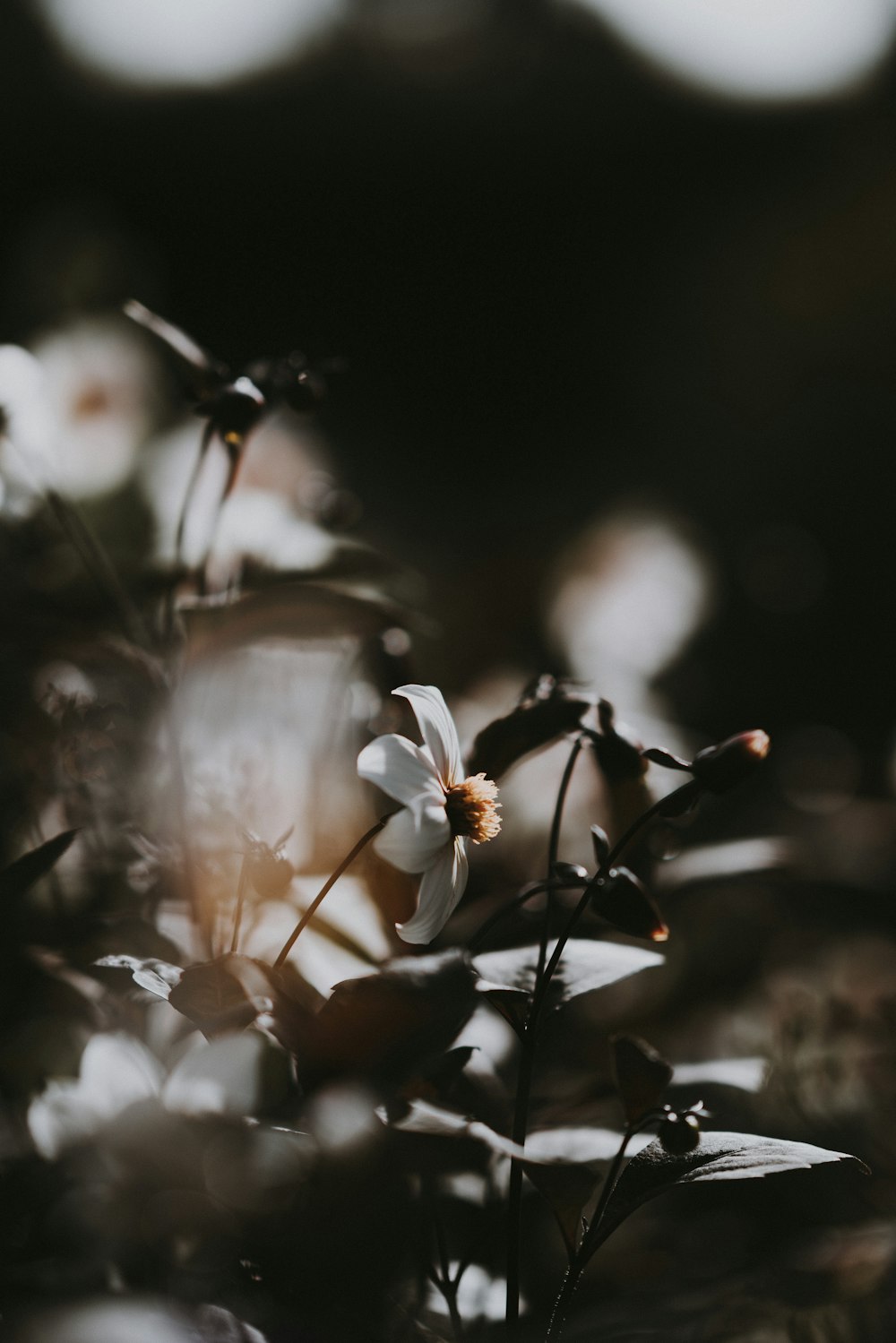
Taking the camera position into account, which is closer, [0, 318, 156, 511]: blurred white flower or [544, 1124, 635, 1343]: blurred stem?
[544, 1124, 635, 1343]: blurred stem

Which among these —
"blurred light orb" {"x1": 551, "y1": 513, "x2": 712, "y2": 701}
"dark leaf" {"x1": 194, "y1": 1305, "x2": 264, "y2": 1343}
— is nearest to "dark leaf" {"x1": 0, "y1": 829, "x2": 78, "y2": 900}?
"dark leaf" {"x1": 194, "y1": 1305, "x2": 264, "y2": 1343}

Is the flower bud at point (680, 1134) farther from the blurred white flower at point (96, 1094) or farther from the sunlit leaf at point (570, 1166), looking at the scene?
the blurred white flower at point (96, 1094)

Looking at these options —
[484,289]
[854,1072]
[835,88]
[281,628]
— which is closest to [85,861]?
[281,628]

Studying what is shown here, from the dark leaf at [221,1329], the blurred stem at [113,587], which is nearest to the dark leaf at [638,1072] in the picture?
the dark leaf at [221,1329]

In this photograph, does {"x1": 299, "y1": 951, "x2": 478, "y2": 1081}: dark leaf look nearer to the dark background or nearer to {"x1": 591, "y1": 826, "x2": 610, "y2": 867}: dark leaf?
{"x1": 591, "y1": 826, "x2": 610, "y2": 867}: dark leaf

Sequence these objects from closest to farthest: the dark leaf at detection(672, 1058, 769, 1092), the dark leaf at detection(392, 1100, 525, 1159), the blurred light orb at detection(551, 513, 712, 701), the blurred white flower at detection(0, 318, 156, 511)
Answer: the dark leaf at detection(392, 1100, 525, 1159) < the dark leaf at detection(672, 1058, 769, 1092) < the blurred white flower at detection(0, 318, 156, 511) < the blurred light orb at detection(551, 513, 712, 701)
